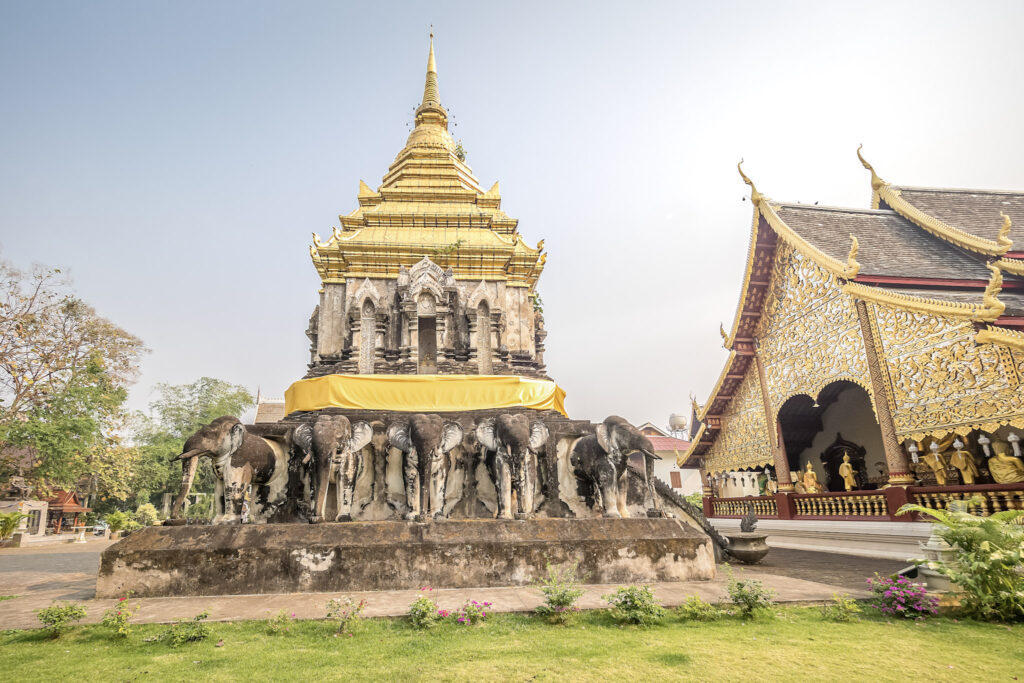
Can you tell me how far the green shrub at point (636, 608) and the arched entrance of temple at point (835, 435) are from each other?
893cm

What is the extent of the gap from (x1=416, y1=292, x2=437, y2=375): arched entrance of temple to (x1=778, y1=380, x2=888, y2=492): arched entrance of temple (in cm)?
797

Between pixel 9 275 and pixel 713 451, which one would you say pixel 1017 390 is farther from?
pixel 9 275

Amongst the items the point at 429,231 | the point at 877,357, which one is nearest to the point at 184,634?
the point at 877,357

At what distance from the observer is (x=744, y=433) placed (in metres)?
12.5

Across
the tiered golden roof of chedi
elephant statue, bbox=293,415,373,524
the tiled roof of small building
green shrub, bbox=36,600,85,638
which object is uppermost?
the tiered golden roof of chedi

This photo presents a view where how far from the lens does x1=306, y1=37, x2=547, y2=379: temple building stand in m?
12.4

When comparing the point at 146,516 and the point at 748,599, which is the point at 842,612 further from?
the point at 146,516

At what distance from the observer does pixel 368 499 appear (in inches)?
334

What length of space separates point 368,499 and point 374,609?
3.56 metres

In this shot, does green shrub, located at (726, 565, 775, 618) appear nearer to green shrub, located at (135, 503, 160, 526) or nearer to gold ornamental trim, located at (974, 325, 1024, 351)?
gold ornamental trim, located at (974, 325, 1024, 351)

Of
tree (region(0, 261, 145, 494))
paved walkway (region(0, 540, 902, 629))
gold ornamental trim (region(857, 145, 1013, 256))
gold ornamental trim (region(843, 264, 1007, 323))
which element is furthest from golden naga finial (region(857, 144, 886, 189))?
tree (region(0, 261, 145, 494))

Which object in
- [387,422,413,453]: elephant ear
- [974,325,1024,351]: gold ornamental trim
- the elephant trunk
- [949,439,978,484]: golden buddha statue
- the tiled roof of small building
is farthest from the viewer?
the tiled roof of small building

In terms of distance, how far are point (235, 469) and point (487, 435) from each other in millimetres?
3457

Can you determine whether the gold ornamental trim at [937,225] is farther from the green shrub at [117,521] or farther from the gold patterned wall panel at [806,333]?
the green shrub at [117,521]
